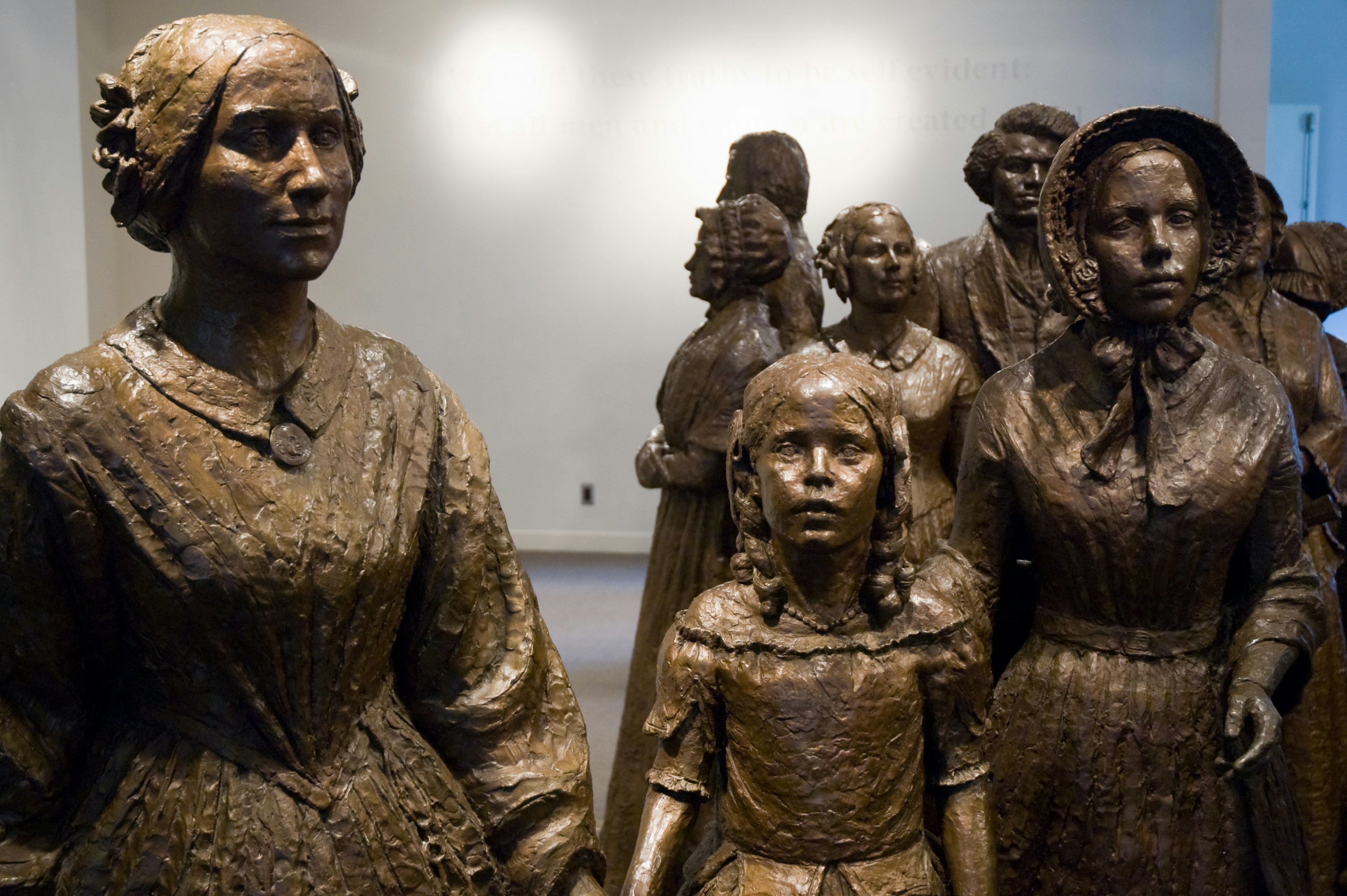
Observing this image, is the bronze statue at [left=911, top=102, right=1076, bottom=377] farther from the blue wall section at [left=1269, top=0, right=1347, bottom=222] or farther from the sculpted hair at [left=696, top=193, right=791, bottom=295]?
the blue wall section at [left=1269, top=0, right=1347, bottom=222]

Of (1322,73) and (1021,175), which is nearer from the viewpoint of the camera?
(1021,175)

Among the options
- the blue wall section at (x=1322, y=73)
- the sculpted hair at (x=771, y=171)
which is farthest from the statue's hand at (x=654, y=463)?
the blue wall section at (x=1322, y=73)

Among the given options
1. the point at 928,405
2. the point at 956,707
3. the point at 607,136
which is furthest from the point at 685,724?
the point at 607,136

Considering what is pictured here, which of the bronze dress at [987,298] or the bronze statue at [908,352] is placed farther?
the bronze dress at [987,298]

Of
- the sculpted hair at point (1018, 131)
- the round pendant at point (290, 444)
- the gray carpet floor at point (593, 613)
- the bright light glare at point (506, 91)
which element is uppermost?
the bright light glare at point (506, 91)

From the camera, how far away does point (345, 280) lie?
577 centimetres

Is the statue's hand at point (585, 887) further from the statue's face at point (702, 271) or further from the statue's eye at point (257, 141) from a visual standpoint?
the statue's face at point (702, 271)

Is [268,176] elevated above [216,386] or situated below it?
above

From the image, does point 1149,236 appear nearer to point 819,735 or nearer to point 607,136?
point 819,735

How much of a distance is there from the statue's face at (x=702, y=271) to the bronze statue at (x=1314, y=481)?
1442mm

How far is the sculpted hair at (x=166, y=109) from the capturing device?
1.52 m

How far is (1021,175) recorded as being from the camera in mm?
3963

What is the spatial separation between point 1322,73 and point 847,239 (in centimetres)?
302

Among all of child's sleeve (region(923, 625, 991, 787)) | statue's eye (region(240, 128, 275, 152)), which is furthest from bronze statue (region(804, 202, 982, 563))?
statue's eye (region(240, 128, 275, 152))
